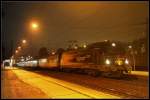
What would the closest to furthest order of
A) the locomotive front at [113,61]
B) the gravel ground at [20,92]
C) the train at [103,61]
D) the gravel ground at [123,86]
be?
1. the gravel ground at [20,92]
2. the gravel ground at [123,86]
3. the locomotive front at [113,61]
4. the train at [103,61]

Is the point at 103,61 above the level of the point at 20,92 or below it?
above

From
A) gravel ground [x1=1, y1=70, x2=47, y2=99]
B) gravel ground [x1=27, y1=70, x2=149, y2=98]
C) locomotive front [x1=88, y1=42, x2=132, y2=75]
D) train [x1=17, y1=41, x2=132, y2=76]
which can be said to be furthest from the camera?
train [x1=17, y1=41, x2=132, y2=76]

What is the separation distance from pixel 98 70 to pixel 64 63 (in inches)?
551

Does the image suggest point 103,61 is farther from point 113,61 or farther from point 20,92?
point 20,92

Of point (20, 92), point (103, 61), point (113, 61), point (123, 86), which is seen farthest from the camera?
point (103, 61)

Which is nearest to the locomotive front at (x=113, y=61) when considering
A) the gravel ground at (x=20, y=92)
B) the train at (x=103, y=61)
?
the train at (x=103, y=61)

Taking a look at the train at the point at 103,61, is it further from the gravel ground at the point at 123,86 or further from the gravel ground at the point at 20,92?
the gravel ground at the point at 20,92

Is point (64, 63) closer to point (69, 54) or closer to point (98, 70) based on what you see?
point (69, 54)

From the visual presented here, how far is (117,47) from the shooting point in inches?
1344

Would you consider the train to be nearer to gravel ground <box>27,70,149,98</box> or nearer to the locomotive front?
the locomotive front

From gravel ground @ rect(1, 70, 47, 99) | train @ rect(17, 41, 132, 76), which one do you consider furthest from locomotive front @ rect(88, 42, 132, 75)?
gravel ground @ rect(1, 70, 47, 99)

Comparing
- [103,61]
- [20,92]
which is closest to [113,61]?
[103,61]

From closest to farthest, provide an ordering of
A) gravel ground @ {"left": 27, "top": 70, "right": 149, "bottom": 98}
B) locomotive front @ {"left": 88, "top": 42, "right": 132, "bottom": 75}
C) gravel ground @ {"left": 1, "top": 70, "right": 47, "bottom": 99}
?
gravel ground @ {"left": 1, "top": 70, "right": 47, "bottom": 99} < gravel ground @ {"left": 27, "top": 70, "right": 149, "bottom": 98} < locomotive front @ {"left": 88, "top": 42, "right": 132, "bottom": 75}

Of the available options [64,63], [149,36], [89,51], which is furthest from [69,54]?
[149,36]
